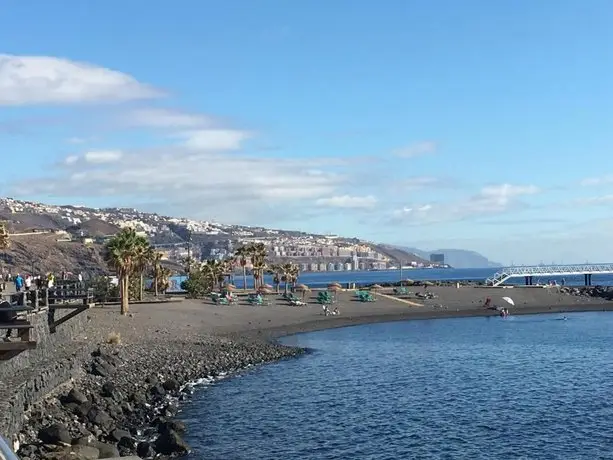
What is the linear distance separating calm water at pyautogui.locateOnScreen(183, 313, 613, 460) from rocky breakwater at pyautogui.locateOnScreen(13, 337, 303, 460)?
5.04ft

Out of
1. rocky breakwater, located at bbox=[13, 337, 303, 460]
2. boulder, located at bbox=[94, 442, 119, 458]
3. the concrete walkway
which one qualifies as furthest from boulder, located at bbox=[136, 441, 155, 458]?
the concrete walkway

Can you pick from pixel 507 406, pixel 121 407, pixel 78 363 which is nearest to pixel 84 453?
pixel 121 407

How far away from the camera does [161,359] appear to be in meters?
46.8

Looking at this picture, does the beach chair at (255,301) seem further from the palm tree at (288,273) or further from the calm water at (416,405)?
the calm water at (416,405)

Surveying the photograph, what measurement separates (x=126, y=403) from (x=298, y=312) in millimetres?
48451

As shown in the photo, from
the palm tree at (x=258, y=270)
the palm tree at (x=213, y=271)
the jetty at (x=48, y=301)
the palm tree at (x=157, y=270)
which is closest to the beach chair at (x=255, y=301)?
the palm tree at (x=157, y=270)

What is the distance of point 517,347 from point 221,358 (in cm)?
2434

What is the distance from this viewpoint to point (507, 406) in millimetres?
35031

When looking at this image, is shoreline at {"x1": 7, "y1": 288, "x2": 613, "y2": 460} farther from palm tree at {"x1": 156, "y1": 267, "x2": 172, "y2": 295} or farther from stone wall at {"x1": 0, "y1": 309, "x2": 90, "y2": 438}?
palm tree at {"x1": 156, "y1": 267, "x2": 172, "y2": 295}

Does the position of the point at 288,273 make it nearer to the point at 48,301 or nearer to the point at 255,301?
the point at 255,301

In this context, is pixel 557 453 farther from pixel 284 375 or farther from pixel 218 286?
pixel 218 286

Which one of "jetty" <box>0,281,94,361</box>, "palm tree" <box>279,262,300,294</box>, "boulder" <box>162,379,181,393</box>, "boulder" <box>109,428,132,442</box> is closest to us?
"boulder" <box>109,428,132,442</box>

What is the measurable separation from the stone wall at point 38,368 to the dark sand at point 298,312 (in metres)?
9.68

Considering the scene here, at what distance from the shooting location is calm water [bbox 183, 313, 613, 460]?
27766 mm
